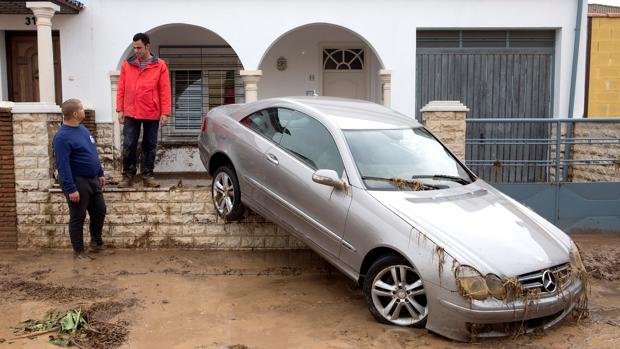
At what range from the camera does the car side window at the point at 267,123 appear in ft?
20.7

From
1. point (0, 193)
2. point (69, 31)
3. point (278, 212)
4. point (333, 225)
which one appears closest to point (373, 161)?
point (333, 225)

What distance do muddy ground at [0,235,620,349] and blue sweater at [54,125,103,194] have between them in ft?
3.38

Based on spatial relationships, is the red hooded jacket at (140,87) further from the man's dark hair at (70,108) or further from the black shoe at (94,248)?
the black shoe at (94,248)

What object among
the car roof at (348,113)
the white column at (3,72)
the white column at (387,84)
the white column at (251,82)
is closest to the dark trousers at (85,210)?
the car roof at (348,113)

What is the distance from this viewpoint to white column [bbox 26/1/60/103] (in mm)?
10039

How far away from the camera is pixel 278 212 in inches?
240

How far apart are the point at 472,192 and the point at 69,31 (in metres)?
8.60

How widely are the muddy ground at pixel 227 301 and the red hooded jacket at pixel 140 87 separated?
172 centimetres

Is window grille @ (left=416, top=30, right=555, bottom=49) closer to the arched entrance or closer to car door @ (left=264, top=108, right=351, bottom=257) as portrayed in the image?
the arched entrance

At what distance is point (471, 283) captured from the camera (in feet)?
14.9

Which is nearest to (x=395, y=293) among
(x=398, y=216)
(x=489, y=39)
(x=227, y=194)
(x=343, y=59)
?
(x=398, y=216)

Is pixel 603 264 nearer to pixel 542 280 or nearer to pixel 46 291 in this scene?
pixel 542 280

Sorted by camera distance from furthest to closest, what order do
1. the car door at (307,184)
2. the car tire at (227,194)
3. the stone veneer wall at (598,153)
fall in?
the stone veneer wall at (598,153)
the car tire at (227,194)
the car door at (307,184)

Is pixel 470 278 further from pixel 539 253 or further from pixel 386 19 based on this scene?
pixel 386 19
